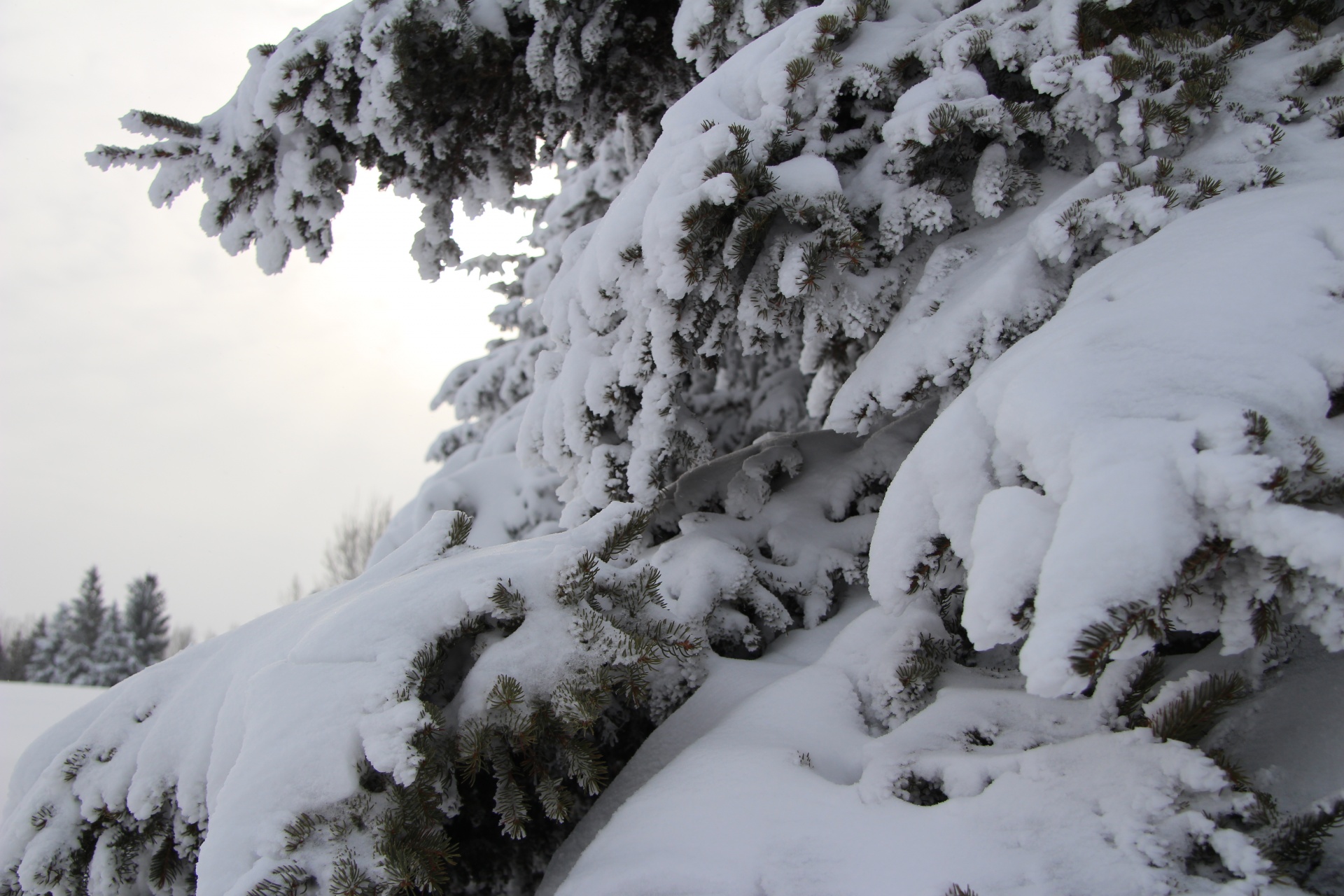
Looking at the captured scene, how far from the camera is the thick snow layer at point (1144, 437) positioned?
1.35 m

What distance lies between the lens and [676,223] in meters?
2.40

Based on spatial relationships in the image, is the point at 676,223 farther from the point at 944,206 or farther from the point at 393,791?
the point at 393,791

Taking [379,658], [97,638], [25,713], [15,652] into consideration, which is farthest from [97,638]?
[379,658]

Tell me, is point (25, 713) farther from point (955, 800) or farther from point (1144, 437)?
point (1144, 437)

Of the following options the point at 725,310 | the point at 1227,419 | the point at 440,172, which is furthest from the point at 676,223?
the point at 440,172

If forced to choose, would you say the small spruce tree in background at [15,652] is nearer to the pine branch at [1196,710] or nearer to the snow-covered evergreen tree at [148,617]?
the snow-covered evergreen tree at [148,617]

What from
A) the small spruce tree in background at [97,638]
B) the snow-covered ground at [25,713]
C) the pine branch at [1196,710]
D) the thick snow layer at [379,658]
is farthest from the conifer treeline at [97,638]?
the pine branch at [1196,710]

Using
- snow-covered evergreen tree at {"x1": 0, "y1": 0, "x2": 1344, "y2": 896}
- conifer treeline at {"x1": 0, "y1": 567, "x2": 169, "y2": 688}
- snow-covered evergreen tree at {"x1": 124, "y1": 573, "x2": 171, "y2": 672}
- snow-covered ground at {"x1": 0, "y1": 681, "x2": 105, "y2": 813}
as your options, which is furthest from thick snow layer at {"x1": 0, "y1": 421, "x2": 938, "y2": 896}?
snow-covered evergreen tree at {"x1": 124, "y1": 573, "x2": 171, "y2": 672}

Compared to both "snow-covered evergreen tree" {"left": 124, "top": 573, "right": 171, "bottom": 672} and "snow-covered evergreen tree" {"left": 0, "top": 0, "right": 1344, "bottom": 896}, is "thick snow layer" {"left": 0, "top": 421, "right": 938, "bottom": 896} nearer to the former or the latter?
"snow-covered evergreen tree" {"left": 0, "top": 0, "right": 1344, "bottom": 896}

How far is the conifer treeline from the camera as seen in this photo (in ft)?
92.5

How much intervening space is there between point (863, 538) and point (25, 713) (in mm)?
9691

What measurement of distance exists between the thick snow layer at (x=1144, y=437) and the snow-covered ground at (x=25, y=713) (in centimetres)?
548

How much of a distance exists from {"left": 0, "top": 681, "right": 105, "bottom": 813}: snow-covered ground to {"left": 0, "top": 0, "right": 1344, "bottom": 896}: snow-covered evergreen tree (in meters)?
3.98

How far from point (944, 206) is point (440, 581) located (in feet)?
6.68
